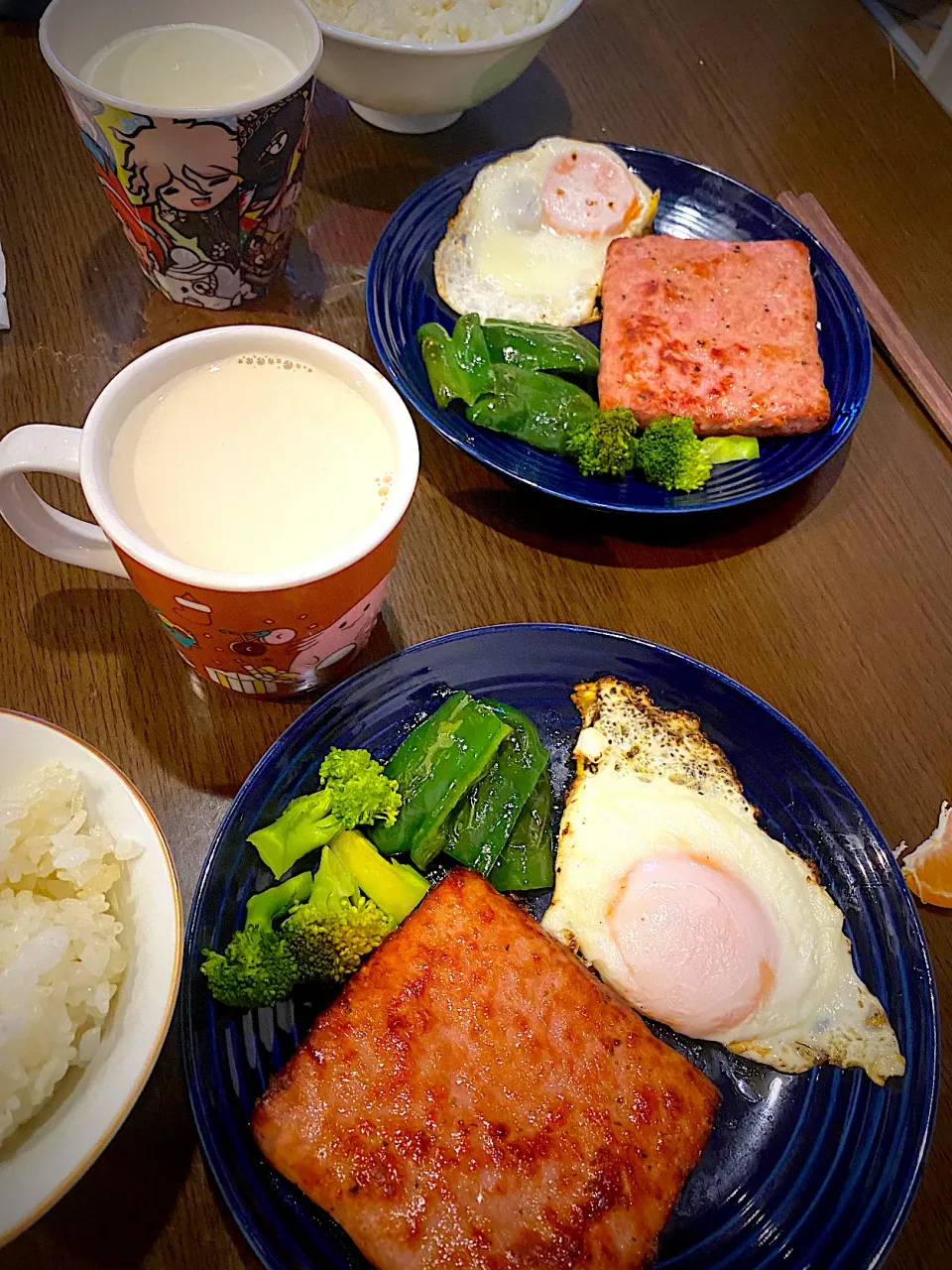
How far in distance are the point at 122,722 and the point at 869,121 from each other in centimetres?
269

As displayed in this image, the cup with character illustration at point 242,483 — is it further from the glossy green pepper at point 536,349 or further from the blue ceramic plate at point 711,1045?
the glossy green pepper at point 536,349

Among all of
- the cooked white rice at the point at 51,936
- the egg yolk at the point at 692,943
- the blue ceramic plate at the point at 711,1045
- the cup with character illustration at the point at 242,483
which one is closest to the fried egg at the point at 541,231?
the cup with character illustration at the point at 242,483

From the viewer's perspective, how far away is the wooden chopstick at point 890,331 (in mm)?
2098

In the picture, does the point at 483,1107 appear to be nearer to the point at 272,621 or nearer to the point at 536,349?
the point at 272,621

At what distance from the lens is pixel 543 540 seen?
6.04 feet

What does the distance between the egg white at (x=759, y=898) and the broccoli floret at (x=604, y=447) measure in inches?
24.2

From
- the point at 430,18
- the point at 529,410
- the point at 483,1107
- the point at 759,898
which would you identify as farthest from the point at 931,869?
the point at 430,18

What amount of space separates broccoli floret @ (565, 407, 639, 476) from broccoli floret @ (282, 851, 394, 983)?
3.03 ft

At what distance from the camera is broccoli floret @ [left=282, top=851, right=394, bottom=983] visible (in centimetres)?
125

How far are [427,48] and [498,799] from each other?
1.61 meters

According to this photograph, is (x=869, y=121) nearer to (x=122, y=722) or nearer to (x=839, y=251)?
(x=839, y=251)

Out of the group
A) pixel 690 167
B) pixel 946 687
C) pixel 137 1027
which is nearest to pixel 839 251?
pixel 690 167

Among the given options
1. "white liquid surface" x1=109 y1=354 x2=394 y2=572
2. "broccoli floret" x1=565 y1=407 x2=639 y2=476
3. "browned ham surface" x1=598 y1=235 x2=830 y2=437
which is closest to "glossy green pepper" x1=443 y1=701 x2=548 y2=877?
"white liquid surface" x1=109 y1=354 x2=394 y2=572

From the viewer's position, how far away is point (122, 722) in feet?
5.08
